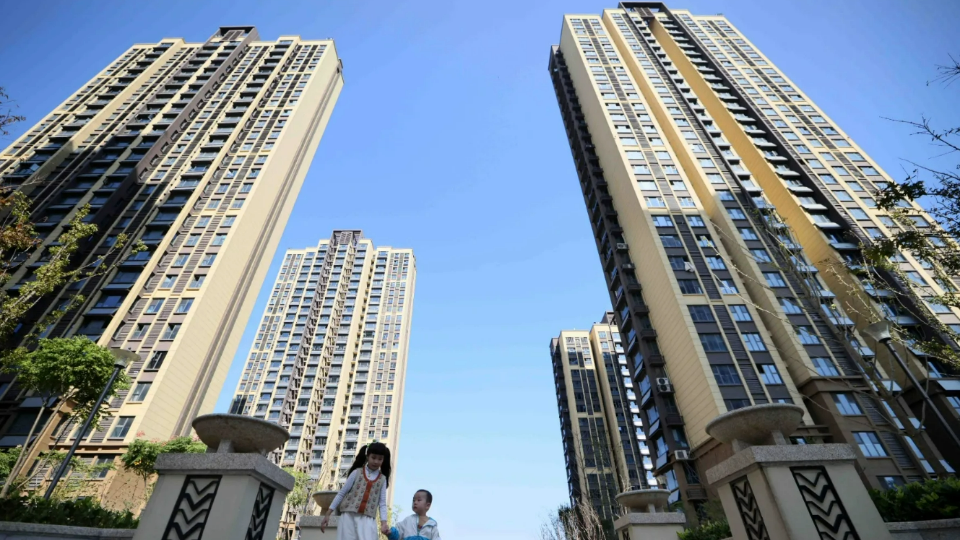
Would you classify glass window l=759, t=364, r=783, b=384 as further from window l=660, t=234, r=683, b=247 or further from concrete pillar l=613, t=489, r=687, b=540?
concrete pillar l=613, t=489, r=687, b=540

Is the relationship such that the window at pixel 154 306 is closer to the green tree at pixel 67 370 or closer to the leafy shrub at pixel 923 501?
the green tree at pixel 67 370

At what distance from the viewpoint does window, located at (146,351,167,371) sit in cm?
3194

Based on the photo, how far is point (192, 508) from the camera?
17.3 ft

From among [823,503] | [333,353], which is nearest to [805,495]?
[823,503]

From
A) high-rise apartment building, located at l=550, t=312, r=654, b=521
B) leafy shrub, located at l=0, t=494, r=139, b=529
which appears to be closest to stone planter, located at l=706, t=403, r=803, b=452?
leafy shrub, located at l=0, t=494, r=139, b=529

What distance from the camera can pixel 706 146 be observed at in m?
48.2

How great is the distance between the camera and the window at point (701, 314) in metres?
35.0

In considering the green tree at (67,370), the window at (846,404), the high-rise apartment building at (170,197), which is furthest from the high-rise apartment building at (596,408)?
the green tree at (67,370)

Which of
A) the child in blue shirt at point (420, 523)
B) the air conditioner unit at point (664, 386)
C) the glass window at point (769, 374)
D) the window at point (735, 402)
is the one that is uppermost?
the air conditioner unit at point (664, 386)

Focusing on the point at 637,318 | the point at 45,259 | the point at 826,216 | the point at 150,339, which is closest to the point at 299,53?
the point at 45,259

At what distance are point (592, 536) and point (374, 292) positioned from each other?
7304cm

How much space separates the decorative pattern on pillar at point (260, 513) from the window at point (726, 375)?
106 feet

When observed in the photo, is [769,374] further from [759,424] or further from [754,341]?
[759,424]

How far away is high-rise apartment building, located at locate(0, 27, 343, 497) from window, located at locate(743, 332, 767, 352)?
40.9 meters
